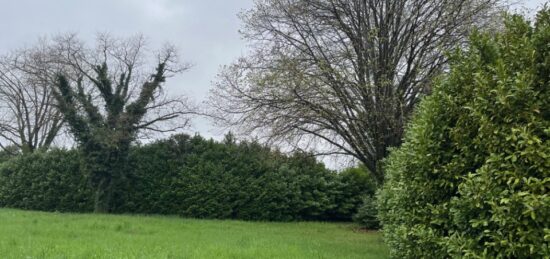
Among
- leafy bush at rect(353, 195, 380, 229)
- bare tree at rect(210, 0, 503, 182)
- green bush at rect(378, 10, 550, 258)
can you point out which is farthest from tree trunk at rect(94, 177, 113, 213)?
green bush at rect(378, 10, 550, 258)

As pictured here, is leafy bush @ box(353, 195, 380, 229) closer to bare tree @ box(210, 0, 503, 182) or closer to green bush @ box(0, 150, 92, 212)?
bare tree @ box(210, 0, 503, 182)

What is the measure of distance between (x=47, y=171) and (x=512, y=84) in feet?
67.1

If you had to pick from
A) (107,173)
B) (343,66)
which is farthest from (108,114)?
(343,66)

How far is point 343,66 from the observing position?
12.8 meters

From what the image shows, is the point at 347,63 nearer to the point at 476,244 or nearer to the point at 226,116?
the point at 226,116

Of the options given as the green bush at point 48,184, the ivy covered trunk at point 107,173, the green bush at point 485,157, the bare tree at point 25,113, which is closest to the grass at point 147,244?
the green bush at point 485,157

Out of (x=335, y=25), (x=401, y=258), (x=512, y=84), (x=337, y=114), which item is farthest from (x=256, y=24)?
(x=512, y=84)

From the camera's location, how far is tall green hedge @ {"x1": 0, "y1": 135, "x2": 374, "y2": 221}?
17688 mm

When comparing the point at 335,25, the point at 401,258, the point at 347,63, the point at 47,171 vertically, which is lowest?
the point at 401,258

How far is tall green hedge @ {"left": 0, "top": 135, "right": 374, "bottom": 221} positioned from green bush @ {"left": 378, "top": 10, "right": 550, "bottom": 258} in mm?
11338

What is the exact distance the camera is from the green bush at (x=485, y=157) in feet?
13.4

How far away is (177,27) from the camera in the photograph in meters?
14.7

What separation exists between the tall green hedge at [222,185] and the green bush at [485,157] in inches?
446

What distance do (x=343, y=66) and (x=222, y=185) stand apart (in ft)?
24.0
